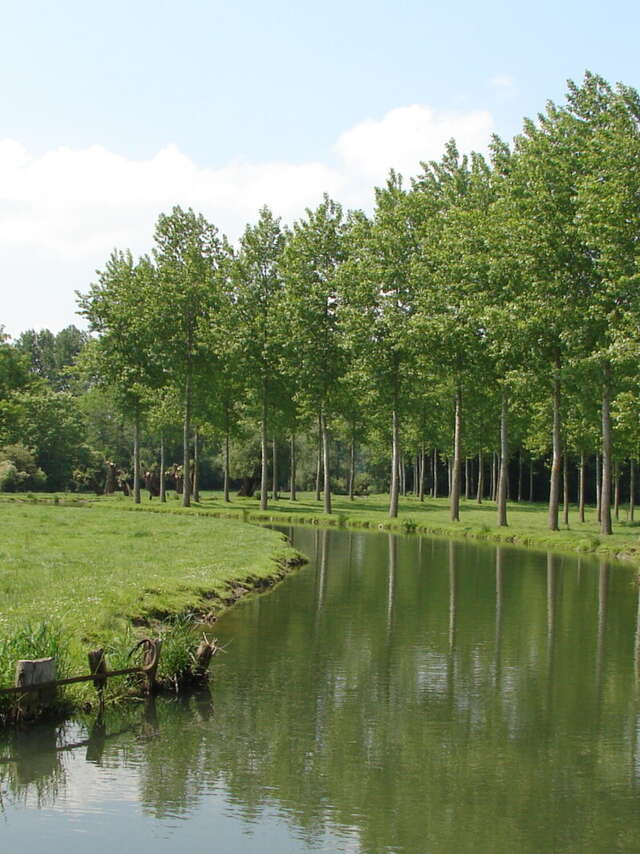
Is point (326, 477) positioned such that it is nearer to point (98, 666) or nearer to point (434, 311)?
point (434, 311)

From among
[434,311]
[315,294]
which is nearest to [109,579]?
[434,311]

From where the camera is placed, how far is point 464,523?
5356cm

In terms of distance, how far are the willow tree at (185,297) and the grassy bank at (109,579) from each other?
89.1 feet

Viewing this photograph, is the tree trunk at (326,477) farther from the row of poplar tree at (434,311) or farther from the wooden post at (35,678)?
the wooden post at (35,678)

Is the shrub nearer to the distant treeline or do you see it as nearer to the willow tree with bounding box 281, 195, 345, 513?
the distant treeline

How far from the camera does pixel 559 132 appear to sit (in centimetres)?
4406

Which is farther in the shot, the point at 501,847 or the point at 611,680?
the point at 611,680

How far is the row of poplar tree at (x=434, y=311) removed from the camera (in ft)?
141

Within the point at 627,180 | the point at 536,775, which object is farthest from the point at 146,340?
the point at 536,775

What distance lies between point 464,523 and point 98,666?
1625 inches

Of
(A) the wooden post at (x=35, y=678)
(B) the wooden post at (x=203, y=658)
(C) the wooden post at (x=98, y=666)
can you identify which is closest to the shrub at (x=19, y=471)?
(B) the wooden post at (x=203, y=658)

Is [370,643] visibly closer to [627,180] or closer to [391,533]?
[627,180]

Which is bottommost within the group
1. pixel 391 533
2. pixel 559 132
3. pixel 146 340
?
pixel 391 533

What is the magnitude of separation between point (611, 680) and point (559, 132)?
1311 inches
